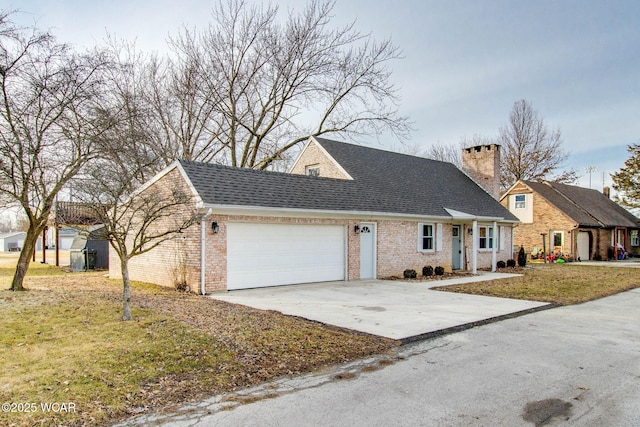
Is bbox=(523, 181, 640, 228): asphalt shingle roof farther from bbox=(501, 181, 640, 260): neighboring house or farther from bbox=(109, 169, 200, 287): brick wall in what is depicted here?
bbox=(109, 169, 200, 287): brick wall

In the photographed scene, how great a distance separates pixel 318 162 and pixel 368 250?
5.61 m

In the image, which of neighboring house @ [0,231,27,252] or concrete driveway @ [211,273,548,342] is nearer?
concrete driveway @ [211,273,548,342]

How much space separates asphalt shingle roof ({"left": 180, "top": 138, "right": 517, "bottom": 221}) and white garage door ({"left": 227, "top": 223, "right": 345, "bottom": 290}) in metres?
0.82

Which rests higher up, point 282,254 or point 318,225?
point 318,225

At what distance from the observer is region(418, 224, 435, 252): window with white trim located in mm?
18062

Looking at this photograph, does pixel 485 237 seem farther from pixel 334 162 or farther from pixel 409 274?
pixel 334 162

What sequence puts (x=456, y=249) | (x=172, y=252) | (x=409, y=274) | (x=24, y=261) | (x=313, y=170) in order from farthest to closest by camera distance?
(x=456, y=249), (x=313, y=170), (x=409, y=274), (x=172, y=252), (x=24, y=261)

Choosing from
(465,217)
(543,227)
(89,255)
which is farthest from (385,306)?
(543,227)

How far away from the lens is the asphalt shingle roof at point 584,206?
3097 cm

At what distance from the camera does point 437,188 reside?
2148 centimetres

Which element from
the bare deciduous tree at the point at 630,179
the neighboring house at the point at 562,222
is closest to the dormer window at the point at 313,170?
the neighboring house at the point at 562,222

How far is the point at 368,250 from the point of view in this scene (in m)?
16.1

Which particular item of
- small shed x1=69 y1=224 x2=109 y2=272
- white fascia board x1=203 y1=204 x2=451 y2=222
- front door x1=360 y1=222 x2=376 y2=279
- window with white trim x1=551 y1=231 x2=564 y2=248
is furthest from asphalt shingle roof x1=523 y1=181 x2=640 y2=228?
small shed x1=69 y1=224 x2=109 y2=272

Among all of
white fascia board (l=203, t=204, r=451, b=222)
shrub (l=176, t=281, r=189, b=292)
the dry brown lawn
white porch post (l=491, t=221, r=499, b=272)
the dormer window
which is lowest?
the dry brown lawn
